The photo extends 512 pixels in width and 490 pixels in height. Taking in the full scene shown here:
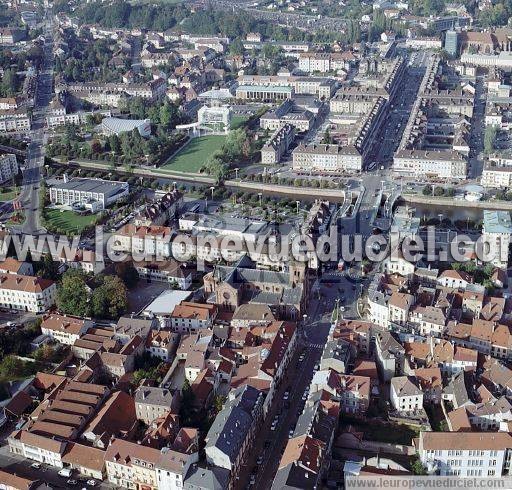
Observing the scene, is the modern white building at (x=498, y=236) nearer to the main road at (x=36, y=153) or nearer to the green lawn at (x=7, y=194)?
the main road at (x=36, y=153)

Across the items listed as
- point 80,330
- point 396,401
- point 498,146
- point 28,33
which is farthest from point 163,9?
point 396,401

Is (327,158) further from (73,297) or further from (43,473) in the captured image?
(43,473)

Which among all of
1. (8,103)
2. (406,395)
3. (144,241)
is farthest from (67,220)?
(8,103)

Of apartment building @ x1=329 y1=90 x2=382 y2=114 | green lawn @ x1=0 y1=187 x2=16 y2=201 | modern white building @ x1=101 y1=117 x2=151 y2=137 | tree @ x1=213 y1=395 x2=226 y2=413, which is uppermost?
apartment building @ x1=329 y1=90 x2=382 y2=114

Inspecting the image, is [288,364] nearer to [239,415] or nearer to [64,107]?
[239,415]

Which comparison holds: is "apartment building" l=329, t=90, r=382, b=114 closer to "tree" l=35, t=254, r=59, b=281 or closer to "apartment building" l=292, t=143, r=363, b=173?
"apartment building" l=292, t=143, r=363, b=173

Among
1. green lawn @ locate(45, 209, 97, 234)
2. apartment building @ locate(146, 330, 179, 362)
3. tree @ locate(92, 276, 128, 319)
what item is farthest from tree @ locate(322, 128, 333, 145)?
apartment building @ locate(146, 330, 179, 362)
